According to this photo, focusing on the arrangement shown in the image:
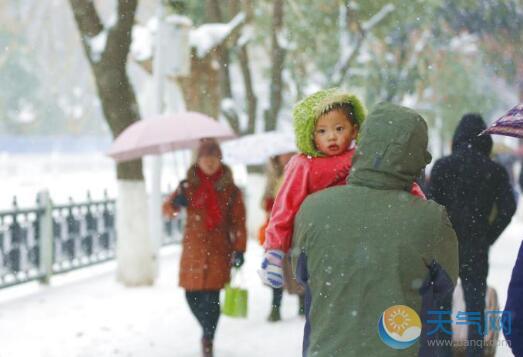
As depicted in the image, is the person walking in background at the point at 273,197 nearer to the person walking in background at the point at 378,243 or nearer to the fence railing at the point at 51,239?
the fence railing at the point at 51,239

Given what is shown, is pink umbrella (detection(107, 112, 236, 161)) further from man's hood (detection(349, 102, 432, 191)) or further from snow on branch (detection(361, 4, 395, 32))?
snow on branch (detection(361, 4, 395, 32))

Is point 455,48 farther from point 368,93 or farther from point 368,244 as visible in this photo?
point 368,244

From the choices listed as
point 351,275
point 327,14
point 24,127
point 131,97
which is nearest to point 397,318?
point 351,275

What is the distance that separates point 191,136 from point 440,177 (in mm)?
2223

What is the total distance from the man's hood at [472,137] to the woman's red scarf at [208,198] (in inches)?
73.3

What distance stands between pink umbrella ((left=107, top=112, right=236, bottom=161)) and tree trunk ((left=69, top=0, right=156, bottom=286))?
2.61 meters

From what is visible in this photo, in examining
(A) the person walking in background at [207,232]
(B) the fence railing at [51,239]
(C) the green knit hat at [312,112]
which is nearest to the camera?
(C) the green knit hat at [312,112]

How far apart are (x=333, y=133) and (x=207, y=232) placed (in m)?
2.91

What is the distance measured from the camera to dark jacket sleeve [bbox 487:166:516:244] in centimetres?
509

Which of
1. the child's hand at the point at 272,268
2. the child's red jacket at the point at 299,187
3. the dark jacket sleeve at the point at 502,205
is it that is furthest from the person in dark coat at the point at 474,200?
the child's hand at the point at 272,268

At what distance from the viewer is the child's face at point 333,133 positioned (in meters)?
3.24

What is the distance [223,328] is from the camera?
25.3ft

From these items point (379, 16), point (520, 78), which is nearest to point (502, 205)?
point (379, 16)

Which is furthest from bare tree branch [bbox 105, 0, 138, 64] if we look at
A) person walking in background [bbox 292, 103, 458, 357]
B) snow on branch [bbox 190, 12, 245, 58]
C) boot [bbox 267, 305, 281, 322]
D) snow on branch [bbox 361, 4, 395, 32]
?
snow on branch [bbox 361, 4, 395, 32]
